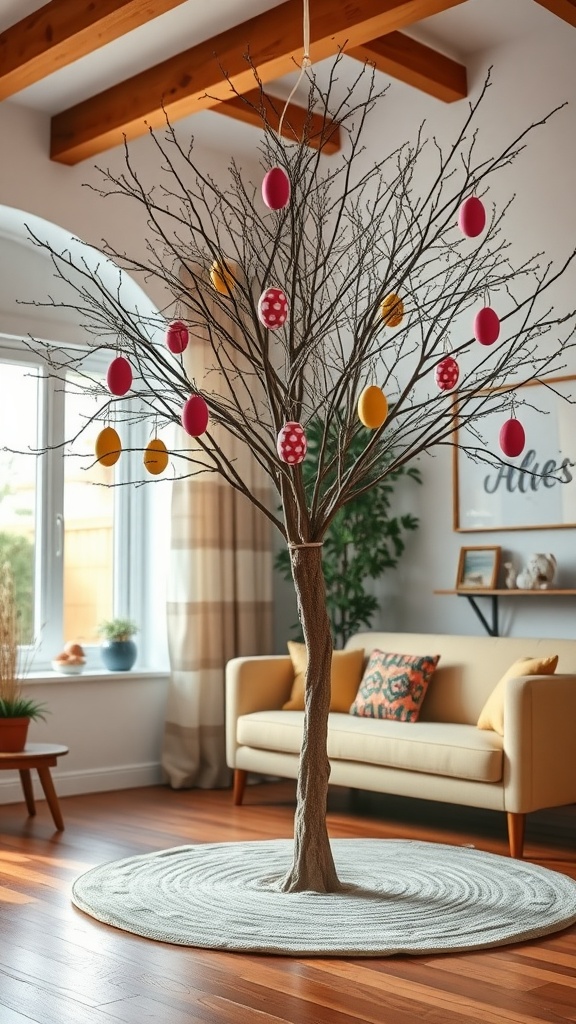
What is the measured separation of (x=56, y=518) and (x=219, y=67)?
2.39 m

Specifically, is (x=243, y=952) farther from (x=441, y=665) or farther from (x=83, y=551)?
(x=83, y=551)

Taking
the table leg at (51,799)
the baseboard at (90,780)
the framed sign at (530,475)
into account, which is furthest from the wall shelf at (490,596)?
the table leg at (51,799)

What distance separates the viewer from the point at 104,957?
285 centimetres

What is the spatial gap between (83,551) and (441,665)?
205 cm

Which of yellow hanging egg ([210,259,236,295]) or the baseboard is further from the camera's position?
the baseboard

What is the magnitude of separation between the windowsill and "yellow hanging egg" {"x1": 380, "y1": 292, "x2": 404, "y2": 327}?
2.76 m

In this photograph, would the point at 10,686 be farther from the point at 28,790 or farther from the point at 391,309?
the point at 391,309

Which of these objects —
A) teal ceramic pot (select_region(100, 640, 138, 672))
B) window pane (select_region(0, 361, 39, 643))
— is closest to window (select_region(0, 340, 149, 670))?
→ window pane (select_region(0, 361, 39, 643))

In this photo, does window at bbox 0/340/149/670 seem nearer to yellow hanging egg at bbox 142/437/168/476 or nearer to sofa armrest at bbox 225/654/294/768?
sofa armrest at bbox 225/654/294/768

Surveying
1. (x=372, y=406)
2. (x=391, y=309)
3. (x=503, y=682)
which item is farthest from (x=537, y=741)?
(x=372, y=406)

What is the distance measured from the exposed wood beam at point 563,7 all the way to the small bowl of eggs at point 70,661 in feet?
11.5

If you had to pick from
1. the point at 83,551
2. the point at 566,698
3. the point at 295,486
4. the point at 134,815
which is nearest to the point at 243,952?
the point at 295,486

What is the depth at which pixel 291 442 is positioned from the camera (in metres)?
2.71

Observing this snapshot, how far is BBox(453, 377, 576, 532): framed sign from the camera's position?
5047 mm
